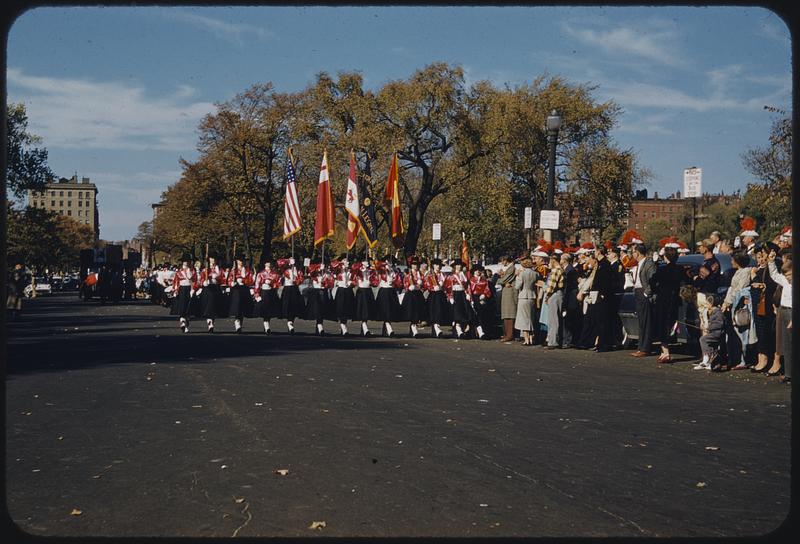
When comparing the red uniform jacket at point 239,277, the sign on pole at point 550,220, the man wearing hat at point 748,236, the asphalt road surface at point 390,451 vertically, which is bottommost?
the asphalt road surface at point 390,451

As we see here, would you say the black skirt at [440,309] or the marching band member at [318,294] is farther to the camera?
the black skirt at [440,309]

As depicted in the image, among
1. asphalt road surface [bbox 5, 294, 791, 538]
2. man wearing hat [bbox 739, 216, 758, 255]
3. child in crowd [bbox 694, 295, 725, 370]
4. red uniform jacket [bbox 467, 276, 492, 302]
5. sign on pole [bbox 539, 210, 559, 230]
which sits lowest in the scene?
asphalt road surface [bbox 5, 294, 791, 538]

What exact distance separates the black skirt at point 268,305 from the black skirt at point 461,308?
4455mm

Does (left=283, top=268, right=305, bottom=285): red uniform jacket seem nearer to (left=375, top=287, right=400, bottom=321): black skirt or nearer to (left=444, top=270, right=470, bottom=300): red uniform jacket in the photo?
(left=375, top=287, right=400, bottom=321): black skirt

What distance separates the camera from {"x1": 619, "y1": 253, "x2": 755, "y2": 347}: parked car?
1780cm

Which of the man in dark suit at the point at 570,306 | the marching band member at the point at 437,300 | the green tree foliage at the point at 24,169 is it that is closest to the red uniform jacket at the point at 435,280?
the marching band member at the point at 437,300

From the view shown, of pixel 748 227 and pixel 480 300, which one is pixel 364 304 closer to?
pixel 480 300

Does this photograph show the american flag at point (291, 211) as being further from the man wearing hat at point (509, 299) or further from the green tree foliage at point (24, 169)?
the green tree foliage at point (24, 169)

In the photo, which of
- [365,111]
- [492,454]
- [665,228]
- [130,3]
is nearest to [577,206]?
[365,111]

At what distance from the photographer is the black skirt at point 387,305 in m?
25.3

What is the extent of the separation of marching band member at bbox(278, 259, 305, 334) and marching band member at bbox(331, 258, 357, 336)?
3.05 feet

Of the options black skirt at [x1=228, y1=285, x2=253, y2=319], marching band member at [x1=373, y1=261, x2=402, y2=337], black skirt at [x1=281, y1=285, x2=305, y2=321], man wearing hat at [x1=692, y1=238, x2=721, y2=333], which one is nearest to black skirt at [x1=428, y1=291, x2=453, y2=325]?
marching band member at [x1=373, y1=261, x2=402, y2=337]

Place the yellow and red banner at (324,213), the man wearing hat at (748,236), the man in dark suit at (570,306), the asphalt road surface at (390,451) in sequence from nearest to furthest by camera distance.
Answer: the asphalt road surface at (390,451), the man wearing hat at (748,236), the man in dark suit at (570,306), the yellow and red banner at (324,213)

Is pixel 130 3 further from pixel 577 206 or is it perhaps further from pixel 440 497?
pixel 577 206
